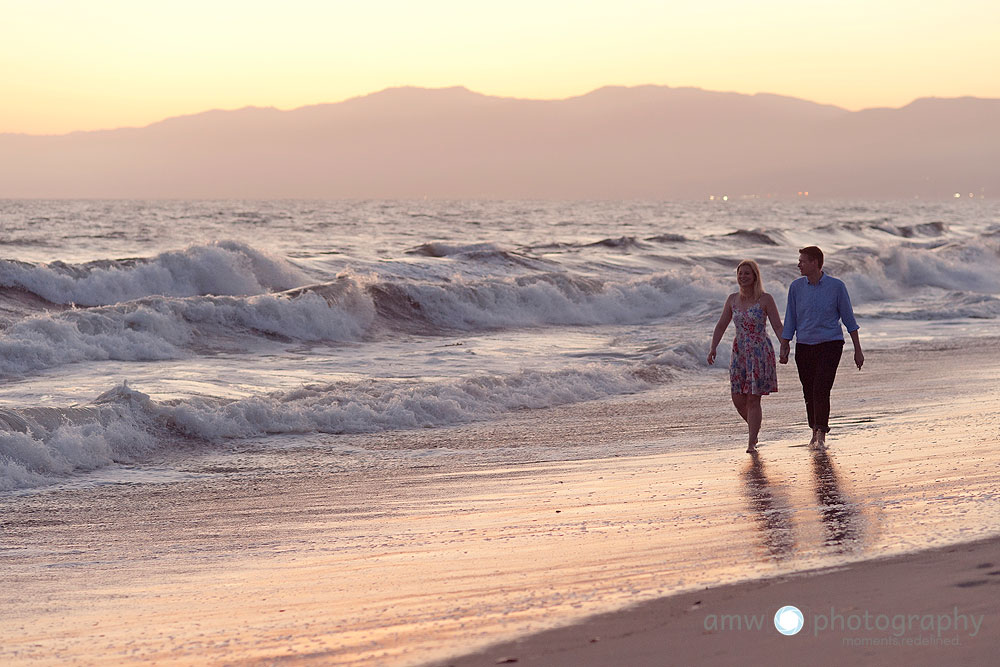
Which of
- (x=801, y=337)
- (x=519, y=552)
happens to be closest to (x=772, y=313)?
(x=801, y=337)

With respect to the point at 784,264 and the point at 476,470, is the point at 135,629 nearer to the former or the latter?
the point at 476,470

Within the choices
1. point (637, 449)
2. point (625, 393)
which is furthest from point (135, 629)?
point (625, 393)

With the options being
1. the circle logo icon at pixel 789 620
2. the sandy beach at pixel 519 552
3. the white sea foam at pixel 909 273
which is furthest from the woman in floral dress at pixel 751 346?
the white sea foam at pixel 909 273

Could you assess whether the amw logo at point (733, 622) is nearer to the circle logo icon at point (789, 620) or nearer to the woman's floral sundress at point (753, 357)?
the circle logo icon at point (789, 620)

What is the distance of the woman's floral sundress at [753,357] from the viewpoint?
27.5 feet

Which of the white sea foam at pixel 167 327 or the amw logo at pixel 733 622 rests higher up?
the amw logo at pixel 733 622

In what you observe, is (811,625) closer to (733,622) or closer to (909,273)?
(733,622)

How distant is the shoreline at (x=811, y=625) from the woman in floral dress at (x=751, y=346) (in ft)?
13.1

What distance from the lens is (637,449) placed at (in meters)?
8.52

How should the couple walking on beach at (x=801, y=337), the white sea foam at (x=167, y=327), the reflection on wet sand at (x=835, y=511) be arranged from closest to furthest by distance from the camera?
the reflection on wet sand at (x=835, y=511), the couple walking on beach at (x=801, y=337), the white sea foam at (x=167, y=327)

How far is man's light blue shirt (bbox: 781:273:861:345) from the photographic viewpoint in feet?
27.0

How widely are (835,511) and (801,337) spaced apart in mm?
2957

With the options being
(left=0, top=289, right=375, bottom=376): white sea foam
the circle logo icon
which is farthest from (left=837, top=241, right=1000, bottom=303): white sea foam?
the circle logo icon

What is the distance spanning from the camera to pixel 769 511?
579 centimetres
